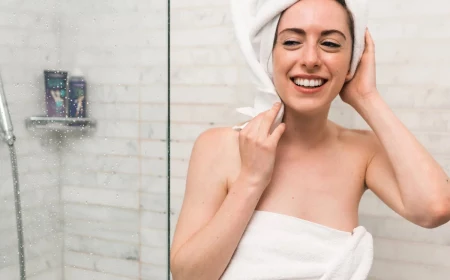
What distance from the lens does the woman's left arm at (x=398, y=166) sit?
94 cm

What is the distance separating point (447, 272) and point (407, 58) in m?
0.54

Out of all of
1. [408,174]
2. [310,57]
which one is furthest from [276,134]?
[408,174]

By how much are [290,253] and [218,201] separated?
0.56ft

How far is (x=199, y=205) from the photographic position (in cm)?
97

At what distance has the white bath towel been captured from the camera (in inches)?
36.9

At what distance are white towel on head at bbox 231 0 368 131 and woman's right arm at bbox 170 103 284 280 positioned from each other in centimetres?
5

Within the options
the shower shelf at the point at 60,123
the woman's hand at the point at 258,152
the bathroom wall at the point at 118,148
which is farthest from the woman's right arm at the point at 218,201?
the shower shelf at the point at 60,123

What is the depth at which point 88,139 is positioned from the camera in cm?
161

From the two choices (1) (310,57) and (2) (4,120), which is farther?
(2) (4,120)

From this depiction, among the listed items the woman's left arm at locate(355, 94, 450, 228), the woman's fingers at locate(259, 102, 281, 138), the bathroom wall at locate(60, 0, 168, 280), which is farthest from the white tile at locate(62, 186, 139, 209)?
the woman's left arm at locate(355, 94, 450, 228)

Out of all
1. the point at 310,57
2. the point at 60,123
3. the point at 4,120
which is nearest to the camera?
the point at 310,57

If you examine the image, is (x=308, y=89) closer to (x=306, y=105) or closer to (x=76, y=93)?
(x=306, y=105)

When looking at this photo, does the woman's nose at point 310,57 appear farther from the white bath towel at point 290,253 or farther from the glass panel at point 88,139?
the glass panel at point 88,139

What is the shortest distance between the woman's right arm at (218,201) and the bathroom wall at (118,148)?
0.56m
